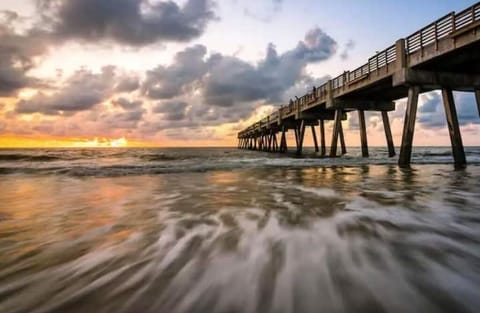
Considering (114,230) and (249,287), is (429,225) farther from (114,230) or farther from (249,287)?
(114,230)

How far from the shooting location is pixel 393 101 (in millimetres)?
24438

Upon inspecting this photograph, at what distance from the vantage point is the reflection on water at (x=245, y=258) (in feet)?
7.45

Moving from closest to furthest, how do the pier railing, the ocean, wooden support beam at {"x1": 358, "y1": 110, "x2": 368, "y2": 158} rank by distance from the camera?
the ocean < the pier railing < wooden support beam at {"x1": 358, "y1": 110, "x2": 368, "y2": 158}

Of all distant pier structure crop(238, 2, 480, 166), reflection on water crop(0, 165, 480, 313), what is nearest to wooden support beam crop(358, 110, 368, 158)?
distant pier structure crop(238, 2, 480, 166)

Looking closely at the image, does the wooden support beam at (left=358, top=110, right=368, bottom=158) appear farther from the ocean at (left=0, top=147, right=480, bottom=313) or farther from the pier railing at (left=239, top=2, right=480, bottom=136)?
the ocean at (left=0, top=147, right=480, bottom=313)

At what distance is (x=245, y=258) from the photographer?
10.4 ft

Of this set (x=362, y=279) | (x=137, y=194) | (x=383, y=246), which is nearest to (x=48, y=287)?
(x=362, y=279)

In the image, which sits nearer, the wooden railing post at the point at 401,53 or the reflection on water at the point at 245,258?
the reflection on water at the point at 245,258

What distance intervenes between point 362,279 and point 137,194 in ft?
22.7

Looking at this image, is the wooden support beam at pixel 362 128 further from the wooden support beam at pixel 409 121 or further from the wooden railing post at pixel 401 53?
the wooden railing post at pixel 401 53

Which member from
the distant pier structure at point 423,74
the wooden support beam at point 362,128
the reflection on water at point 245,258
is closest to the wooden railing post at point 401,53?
the distant pier structure at point 423,74

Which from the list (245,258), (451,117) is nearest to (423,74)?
(451,117)

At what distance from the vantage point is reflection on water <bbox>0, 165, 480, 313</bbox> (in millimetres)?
2270

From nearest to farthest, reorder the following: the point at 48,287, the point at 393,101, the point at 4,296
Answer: the point at 4,296, the point at 48,287, the point at 393,101
